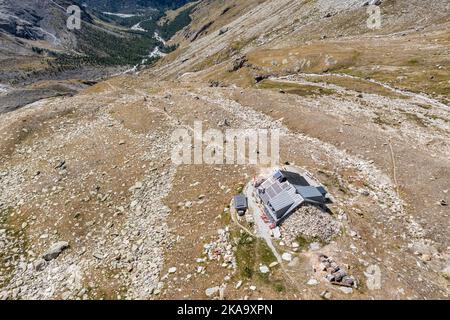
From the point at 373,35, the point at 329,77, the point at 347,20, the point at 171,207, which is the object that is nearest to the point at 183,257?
the point at 171,207

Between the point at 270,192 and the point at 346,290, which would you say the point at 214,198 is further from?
the point at 346,290

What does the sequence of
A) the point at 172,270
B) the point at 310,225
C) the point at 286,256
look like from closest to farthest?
the point at 286,256
the point at 172,270
the point at 310,225

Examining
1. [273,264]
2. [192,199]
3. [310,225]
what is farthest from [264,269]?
[192,199]

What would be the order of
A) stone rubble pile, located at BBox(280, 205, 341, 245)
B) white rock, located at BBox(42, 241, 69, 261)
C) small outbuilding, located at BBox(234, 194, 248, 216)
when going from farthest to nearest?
white rock, located at BBox(42, 241, 69, 261), small outbuilding, located at BBox(234, 194, 248, 216), stone rubble pile, located at BBox(280, 205, 341, 245)

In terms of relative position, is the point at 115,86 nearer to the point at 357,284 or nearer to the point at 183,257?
the point at 183,257

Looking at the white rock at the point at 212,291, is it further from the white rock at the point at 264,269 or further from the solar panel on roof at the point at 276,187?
the solar panel on roof at the point at 276,187

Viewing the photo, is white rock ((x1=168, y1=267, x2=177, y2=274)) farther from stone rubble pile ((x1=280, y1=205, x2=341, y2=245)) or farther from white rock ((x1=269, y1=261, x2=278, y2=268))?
stone rubble pile ((x1=280, y1=205, x2=341, y2=245))

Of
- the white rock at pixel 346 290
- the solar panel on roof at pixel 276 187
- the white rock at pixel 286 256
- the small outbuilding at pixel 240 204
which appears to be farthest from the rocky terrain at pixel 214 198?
the solar panel on roof at pixel 276 187

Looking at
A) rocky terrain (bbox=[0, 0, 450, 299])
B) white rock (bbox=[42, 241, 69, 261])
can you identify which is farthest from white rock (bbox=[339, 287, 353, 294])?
white rock (bbox=[42, 241, 69, 261])
